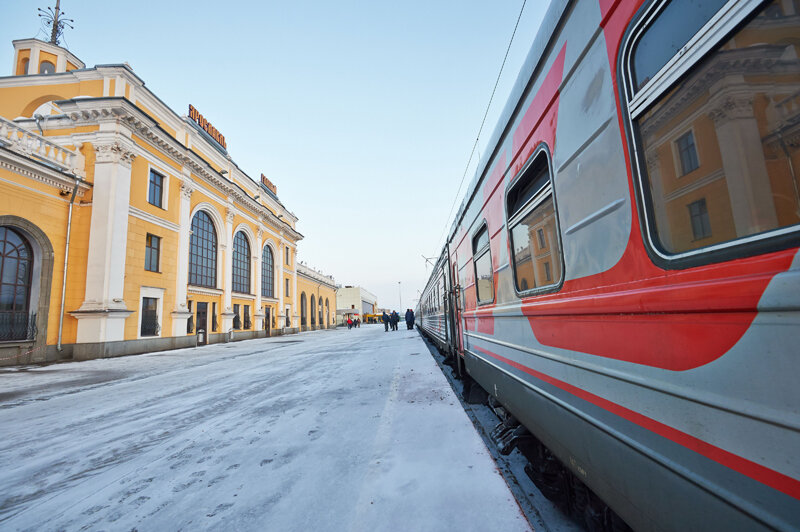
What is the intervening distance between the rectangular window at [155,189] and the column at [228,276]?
5373mm

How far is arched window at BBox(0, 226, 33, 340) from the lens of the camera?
11.5 metres

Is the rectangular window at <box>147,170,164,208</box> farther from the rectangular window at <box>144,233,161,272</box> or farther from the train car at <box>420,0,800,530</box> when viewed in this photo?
Result: the train car at <box>420,0,800,530</box>

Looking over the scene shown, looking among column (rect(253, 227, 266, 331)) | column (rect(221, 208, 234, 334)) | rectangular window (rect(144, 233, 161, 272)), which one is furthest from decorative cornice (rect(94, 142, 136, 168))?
column (rect(253, 227, 266, 331))

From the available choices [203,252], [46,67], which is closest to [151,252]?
[203,252]

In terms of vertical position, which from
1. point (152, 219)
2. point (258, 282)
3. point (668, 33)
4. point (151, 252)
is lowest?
point (668, 33)

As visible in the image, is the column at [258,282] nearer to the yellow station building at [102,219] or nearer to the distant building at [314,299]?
the yellow station building at [102,219]

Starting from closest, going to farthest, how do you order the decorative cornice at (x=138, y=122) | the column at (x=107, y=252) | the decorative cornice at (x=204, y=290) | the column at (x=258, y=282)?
the column at (x=107, y=252) → the decorative cornice at (x=138, y=122) → the decorative cornice at (x=204, y=290) → the column at (x=258, y=282)

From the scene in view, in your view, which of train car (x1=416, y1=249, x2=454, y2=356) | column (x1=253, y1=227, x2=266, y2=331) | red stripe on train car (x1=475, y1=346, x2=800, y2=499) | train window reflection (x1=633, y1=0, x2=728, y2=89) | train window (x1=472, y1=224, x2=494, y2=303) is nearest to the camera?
red stripe on train car (x1=475, y1=346, x2=800, y2=499)

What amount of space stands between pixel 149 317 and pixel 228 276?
6724 mm

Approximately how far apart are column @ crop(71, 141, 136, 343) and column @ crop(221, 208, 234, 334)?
24.1ft

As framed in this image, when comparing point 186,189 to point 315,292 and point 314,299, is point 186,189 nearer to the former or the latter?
point 314,299

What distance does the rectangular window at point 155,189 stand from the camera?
15.9 metres

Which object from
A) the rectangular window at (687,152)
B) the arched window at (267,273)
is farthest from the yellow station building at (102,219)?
the rectangular window at (687,152)

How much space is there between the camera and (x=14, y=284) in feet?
38.7
